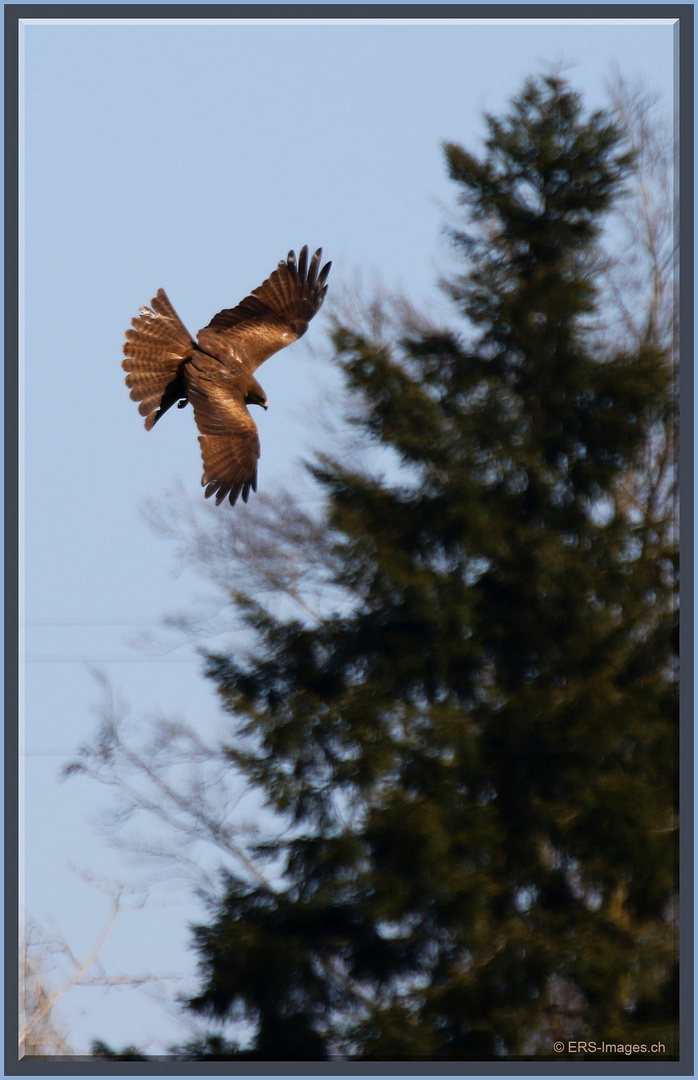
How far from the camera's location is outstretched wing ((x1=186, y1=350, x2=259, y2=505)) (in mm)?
6281

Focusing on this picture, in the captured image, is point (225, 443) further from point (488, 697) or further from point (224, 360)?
point (488, 697)

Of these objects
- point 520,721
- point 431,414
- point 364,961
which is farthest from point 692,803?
point 431,414

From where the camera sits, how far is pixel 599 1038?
7.50 meters

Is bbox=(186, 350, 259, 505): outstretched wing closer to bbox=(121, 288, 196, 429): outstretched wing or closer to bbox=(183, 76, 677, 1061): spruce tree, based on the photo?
bbox=(121, 288, 196, 429): outstretched wing

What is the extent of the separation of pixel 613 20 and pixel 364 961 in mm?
4600

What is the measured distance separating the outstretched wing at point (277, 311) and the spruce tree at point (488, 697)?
66.8 inches

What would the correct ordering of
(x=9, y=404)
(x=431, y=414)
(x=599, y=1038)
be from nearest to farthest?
1. (x=9, y=404)
2. (x=599, y=1038)
3. (x=431, y=414)

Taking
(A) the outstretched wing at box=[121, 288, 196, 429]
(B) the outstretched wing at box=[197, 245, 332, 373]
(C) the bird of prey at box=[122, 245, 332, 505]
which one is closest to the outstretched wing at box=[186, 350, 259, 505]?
(C) the bird of prey at box=[122, 245, 332, 505]

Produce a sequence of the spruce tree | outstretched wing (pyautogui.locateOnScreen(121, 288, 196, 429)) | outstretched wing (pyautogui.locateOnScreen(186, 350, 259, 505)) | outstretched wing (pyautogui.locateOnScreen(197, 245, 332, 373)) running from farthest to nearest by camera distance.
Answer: the spruce tree → outstretched wing (pyautogui.locateOnScreen(197, 245, 332, 373)) → outstretched wing (pyautogui.locateOnScreen(121, 288, 196, 429)) → outstretched wing (pyautogui.locateOnScreen(186, 350, 259, 505))

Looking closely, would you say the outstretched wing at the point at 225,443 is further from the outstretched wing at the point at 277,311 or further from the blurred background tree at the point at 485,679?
the blurred background tree at the point at 485,679

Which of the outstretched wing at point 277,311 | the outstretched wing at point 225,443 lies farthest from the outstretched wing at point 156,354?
the outstretched wing at point 277,311

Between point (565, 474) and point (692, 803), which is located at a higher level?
point (565, 474)

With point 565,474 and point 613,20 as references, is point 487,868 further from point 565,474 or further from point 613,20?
point 613,20

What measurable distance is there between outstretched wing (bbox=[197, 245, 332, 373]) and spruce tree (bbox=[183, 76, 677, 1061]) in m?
1.70
